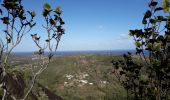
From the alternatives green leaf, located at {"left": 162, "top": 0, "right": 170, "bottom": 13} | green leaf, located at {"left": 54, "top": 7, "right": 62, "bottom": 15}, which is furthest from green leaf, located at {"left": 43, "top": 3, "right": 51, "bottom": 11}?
green leaf, located at {"left": 162, "top": 0, "right": 170, "bottom": 13}

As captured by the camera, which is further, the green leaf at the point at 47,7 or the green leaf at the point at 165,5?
the green leaf at the point at 47,7

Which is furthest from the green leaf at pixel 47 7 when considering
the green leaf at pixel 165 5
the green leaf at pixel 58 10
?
the green leaf at pixel 165 5

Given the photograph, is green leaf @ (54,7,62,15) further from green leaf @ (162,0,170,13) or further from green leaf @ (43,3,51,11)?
green leaf @ (162,0,170,13)

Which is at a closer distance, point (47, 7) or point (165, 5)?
point (165, 5)

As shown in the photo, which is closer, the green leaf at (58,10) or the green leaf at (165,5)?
the green leaf at (165,5)

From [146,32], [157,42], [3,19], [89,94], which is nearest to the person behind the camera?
[157,42]

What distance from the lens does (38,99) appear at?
4691 cm

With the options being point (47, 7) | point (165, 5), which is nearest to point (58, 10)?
point (47, 7)

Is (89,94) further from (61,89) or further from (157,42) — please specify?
(157,42)

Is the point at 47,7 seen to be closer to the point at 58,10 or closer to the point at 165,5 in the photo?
the point at 58,10

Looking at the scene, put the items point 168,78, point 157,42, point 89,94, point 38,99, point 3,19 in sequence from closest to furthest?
point 157,42
point 3,19
point 168,78
point 38,99
point 89,94

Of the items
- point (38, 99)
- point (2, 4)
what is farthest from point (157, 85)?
point (38, 99)

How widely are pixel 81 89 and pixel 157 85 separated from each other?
598 ft

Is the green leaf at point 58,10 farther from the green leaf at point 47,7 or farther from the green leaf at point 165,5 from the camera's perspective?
the green leaf at point 165,5
